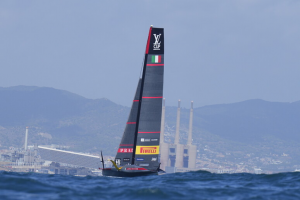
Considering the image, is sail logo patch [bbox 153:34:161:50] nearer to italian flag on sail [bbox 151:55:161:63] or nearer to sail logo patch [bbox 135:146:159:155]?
italian flag on sail [bbox 151:55:161:63]

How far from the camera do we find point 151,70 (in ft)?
103

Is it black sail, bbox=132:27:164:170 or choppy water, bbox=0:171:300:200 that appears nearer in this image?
choppy water, bbox=0:171:300:200

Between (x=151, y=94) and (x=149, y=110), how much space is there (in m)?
0.91

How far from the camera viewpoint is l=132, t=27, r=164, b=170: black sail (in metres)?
31.2

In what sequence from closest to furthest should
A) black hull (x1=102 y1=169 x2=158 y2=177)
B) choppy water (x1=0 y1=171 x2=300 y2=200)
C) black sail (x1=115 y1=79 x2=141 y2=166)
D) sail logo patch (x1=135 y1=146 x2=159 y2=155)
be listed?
choppy water (x1=0 y1=171 x2=300 y2=200)
black hull (x1=102 y1=169 x2=158 y2=177)
sail logo patch (x1=135 y1=146 x2=159 y2=155)
black sail (x1=115 y1=79 x2=141 y2=166)

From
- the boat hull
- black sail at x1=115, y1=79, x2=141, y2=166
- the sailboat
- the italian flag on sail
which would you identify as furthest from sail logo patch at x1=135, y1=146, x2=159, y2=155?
the italian flag on sail

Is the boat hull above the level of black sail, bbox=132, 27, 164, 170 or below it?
below

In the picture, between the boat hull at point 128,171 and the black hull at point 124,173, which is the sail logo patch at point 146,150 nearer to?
the boat hull at point 128,171

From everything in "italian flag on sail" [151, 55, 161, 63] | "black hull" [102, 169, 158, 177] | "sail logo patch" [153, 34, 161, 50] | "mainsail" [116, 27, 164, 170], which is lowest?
"black hull" [102, 169, 158, 177]

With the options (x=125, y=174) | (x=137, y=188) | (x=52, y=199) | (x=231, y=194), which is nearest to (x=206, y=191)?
(x=231, y=194)

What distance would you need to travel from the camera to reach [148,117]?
31.4m

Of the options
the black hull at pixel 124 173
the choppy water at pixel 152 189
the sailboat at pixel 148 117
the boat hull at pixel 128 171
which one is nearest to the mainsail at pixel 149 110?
the sailboat at pixel 148 117

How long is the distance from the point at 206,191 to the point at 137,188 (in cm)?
274

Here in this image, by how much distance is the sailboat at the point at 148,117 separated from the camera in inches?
1226
